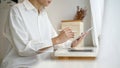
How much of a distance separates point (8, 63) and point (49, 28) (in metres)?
0.14

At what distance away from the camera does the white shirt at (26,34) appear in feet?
1.22

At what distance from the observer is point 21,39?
374mm

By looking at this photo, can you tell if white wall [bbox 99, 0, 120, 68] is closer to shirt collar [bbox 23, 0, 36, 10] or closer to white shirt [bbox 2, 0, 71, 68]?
white shirt [bbox 2, 0, 71, 68]

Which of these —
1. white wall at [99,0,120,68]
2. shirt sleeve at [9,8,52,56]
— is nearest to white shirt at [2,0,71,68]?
shirt sleeve at [9,8,52,56]

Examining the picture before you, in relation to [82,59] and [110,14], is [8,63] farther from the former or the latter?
[110,14]

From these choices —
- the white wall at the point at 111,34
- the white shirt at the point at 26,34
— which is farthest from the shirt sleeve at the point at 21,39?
the white wall at the point at 111,34

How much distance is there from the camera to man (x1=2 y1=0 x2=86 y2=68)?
1.22ft

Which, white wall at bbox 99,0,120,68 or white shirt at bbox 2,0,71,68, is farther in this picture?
white shirt at bbox 2,0,71,68

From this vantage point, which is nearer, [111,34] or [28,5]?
[111,34]

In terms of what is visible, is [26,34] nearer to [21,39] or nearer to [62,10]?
[21,39]

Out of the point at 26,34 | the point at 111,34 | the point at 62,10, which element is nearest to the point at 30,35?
the point at 26,34

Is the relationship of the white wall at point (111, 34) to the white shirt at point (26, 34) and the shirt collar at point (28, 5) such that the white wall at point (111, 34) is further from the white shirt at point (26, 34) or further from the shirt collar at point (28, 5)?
the shirt collar at point (28, 5)

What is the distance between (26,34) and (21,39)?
2 cm

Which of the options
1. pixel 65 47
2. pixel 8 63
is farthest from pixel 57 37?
pixel 8 63
